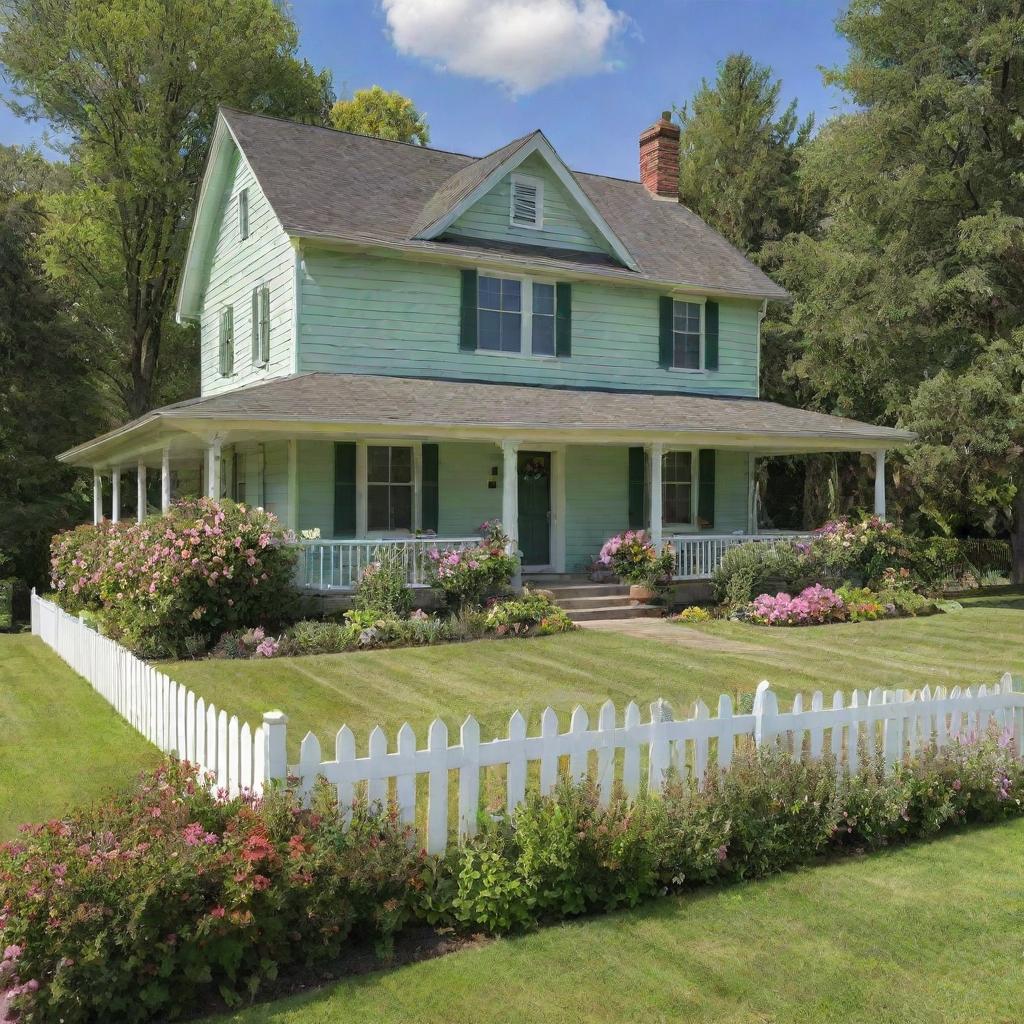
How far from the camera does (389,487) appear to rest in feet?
53.3

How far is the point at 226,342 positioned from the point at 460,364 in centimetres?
601

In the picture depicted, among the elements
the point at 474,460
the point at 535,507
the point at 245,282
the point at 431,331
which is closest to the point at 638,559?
the point at 535,507

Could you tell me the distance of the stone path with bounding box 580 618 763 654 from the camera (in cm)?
1259

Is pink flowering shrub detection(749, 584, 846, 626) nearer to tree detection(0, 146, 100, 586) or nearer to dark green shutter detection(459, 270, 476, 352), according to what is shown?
dark green shutter detection(459, 270, 476, 352)

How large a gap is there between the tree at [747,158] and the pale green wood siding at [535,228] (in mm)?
16045

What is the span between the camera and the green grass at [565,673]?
9078mm

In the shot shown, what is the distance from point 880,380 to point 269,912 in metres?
22.6

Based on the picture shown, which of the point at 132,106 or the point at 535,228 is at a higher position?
the point at 132,106

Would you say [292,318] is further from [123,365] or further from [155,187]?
[123,365]

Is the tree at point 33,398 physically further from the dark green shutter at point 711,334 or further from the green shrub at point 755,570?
the green shrub at point 755,570

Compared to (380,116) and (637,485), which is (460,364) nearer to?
(637,485)

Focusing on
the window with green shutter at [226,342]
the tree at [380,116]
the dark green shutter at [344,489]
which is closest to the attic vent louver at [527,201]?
the dark green shutter at [344,489]

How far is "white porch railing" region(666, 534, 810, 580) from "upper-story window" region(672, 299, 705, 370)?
176 inches

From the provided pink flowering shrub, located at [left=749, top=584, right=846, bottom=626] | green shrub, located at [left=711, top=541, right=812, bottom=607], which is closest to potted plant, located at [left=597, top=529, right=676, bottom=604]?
green shrub, located at [left=711, top=541, right=812, bottom=607]
